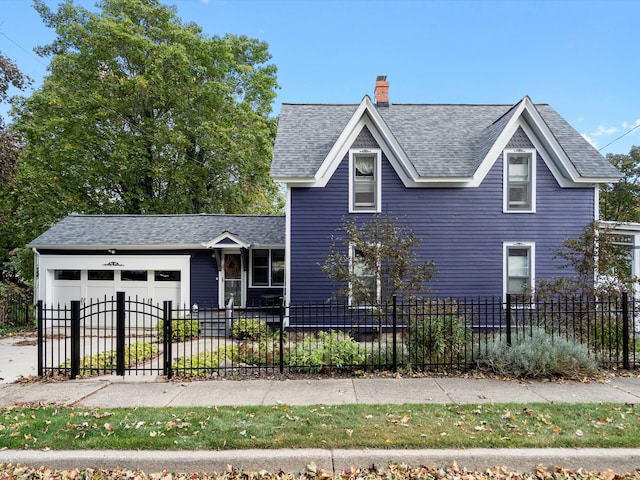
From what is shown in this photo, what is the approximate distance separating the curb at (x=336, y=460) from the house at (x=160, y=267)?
10253 millimetres

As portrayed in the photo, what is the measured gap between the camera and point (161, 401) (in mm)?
6184

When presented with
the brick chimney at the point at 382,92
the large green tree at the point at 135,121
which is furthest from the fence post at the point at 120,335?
the large green tree at the point at 135,121

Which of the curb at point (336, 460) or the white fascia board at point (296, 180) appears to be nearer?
the curb at point (336, 460)

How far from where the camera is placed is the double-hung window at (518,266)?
41.4 feet

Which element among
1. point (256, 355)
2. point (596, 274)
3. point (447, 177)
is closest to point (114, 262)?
point (256, 355)

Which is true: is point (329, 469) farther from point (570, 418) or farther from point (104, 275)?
point (104, 275)

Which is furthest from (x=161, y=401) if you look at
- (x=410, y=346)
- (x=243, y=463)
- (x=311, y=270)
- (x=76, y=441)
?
(x=311, y=270)

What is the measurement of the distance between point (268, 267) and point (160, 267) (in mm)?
4128

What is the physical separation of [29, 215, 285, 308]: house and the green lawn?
9.09m

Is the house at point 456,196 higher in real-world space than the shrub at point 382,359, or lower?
higher

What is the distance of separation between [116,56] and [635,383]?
26.0 metres

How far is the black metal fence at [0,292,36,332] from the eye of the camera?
593 inches

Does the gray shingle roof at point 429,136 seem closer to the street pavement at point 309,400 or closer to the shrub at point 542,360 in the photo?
the shrub at point 542,360

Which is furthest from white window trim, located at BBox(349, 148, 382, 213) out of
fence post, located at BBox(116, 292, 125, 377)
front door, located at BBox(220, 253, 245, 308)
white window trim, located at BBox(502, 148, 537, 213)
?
fence post, located at BBox(116, 292, 125, 377)
